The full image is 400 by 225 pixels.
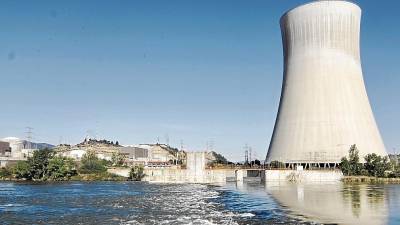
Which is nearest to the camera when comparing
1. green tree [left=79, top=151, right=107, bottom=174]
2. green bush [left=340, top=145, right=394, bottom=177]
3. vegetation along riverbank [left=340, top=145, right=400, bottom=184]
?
green bush [left=340, top=145, right=394, bottom=177]

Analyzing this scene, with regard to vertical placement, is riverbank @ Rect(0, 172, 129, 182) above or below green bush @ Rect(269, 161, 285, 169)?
below

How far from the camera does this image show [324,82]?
51.1 metres

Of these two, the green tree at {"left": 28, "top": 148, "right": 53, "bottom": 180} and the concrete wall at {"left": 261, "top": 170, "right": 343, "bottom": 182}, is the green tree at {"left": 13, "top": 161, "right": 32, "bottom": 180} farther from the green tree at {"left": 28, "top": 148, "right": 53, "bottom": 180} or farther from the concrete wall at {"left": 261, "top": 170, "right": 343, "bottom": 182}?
the concrete wall at {"left": 261, "top": 170, "right": 343, "bottom": 182}

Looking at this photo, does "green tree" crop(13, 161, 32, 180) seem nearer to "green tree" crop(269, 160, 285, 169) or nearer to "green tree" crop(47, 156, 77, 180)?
"green tree" crop(47, 156, 77, 180)

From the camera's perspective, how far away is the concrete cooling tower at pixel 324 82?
2000 inches

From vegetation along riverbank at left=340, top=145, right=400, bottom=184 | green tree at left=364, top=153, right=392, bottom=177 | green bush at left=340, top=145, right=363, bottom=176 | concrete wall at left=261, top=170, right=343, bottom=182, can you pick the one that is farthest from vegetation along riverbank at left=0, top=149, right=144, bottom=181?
green tree at left=364, top=153, right=392, bottom=177

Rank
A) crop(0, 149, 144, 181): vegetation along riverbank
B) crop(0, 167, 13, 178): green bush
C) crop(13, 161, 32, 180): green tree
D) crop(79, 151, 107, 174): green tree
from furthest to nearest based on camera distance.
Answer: crop(79, 151, 107, 174): green tree → crop(0, 167, 13, 178): green bush → crop(13, 161, 32, 180): green tree → crop(0, 149, 144, 181): vegetation along riverbank

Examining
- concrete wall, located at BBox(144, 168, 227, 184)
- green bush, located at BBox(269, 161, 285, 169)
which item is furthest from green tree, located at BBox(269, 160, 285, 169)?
concrete wall, located at BBox(144, 168, 227, 184)

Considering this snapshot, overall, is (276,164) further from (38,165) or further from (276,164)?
(38,165)

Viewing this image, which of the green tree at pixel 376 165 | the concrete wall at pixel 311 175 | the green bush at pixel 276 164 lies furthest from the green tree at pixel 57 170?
the green tree at pixel 376 165

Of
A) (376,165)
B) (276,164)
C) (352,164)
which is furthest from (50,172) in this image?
(376,165)

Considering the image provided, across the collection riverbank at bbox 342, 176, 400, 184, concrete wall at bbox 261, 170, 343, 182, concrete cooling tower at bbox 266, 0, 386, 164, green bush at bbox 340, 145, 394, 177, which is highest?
concrete cooling tower at bbox 266, 0, 386, 164

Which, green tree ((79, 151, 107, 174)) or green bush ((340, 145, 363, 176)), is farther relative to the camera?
green tree ((79, 151, 107, 174))

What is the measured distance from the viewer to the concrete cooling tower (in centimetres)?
5081
